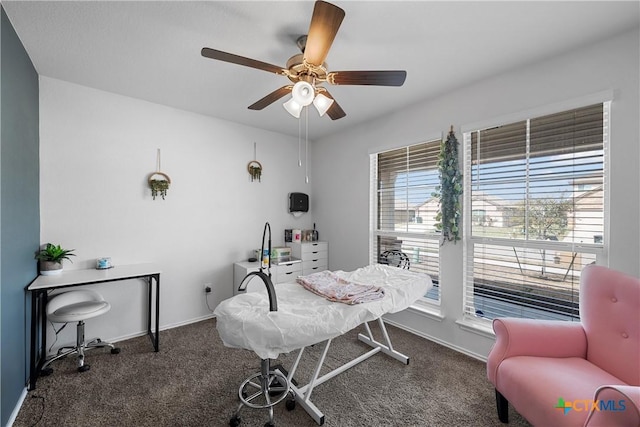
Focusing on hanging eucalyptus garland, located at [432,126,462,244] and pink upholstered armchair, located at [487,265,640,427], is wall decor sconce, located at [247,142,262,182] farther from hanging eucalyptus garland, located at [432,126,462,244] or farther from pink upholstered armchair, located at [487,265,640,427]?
pink upholstered armchair, located at [487,265,640,427]

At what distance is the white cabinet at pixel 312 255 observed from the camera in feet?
12.4

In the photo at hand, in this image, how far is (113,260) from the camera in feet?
8.92

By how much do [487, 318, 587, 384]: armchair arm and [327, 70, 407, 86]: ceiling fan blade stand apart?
1668mm

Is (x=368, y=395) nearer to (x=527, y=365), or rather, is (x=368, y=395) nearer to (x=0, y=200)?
(x=527, y=365)

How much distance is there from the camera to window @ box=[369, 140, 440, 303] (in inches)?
114

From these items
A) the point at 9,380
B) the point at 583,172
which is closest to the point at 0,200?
the point at 9,380

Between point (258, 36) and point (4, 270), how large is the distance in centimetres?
217

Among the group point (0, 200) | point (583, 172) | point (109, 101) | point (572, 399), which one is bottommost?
point (572, 399)

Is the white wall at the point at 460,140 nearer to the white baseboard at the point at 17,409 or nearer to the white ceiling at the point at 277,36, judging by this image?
the white ceiling at the point at 277,36

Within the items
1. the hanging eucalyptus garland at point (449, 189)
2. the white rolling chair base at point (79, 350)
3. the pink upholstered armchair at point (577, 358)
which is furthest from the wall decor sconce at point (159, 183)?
the pink upholstered armchair at point (577, 358)

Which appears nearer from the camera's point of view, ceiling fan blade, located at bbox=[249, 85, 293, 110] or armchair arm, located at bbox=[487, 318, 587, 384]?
armchair arm, located at bbox=[487, 318, 587, 384]

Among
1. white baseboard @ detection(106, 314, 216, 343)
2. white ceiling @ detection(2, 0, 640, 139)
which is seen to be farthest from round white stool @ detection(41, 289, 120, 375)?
white ceiling @ detection(2, 0, 640, 139)

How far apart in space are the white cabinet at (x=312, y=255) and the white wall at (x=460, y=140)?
5.9 inches

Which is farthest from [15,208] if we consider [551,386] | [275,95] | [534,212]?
[534,212]
